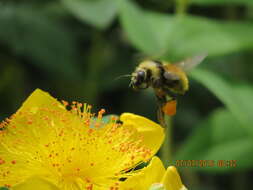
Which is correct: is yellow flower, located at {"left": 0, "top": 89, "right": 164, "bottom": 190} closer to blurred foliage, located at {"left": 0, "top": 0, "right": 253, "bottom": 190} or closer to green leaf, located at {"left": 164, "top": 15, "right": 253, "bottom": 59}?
blurred foliage, located at {"left": 0, "top": 0, "right": 253, "bottom": 190}

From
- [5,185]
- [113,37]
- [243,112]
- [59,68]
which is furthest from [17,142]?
[113,37]

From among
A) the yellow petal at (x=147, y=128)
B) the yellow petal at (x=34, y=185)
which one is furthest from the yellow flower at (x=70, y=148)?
the yellow petal at (x=34, y=185)

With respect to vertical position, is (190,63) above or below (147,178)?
above

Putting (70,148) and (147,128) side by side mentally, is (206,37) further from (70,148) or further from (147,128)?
(70,148)

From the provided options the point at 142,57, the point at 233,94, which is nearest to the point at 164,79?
the point at 233,94

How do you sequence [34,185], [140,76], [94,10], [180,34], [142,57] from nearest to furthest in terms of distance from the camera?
[34,185] < [140,76] < [180,34] < [94,10] < [142,57]

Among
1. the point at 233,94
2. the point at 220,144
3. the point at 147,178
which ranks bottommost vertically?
the point at 220,144

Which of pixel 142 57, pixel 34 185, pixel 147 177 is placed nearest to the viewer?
pixel 34 185
